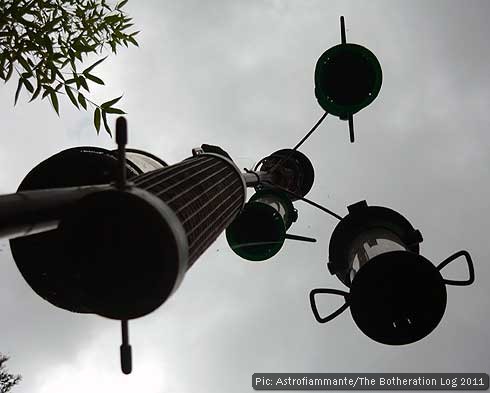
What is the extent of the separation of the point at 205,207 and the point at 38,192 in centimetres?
136

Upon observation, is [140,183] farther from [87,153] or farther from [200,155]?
[200,155]

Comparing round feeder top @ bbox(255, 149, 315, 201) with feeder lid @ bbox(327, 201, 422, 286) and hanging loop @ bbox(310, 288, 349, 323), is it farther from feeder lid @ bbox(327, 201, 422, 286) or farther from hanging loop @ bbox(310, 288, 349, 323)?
hanging loop @ bbox(310, 288, 349, 323)

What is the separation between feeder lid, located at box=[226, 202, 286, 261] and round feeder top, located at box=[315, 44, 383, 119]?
1981 mm

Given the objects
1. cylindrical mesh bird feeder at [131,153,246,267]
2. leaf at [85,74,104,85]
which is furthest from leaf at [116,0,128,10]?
cylindrical mesh bird feeder at [131,153,246,267]

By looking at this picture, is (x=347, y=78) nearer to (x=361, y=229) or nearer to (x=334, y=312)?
(x=361, y=229)

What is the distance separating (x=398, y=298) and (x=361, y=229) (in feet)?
4.61

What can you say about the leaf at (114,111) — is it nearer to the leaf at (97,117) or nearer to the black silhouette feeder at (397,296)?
the leaf at (97,117)

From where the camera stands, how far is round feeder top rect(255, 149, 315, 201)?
923 centimetres

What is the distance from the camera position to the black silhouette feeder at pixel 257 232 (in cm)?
707

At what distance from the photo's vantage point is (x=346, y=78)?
604 cm

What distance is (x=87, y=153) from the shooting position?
170 inches

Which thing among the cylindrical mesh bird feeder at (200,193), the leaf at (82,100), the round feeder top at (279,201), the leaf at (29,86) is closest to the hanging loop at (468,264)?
the cylindrical mesh bird feeder at (200,193)

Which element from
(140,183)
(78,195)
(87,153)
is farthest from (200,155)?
(78,195)

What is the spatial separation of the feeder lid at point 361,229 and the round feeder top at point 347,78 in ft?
5.08
